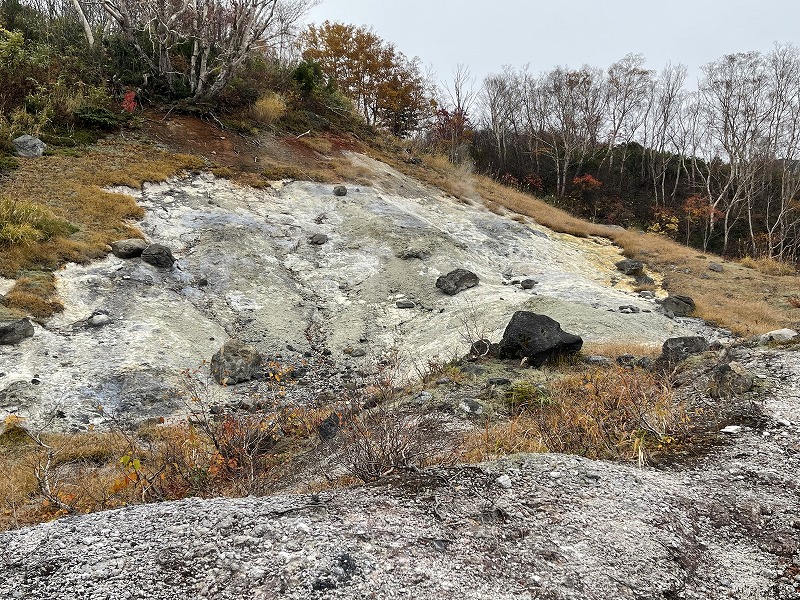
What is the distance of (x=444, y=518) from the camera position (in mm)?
2764

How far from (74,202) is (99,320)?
14.9 ft

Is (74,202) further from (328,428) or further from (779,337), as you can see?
(779,337)

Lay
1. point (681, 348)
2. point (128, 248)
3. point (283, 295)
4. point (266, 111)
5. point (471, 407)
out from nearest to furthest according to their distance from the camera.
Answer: point (471, 407) < point (681, 348) < point (128, 248) < point (283, 295) < point (266, 111)

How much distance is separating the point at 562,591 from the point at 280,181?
46.9 ft

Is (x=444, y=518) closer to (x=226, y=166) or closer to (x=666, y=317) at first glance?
(x=666, y=317)

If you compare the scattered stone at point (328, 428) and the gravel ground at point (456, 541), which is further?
the scattered stone at point (328, 428)

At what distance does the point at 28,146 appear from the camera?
12.3 m

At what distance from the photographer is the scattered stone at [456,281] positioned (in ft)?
36.9

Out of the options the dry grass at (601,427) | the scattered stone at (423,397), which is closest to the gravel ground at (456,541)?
the dry grass at (601,427)

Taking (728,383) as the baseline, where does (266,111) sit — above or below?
above

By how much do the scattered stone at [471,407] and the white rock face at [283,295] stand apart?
1.42m

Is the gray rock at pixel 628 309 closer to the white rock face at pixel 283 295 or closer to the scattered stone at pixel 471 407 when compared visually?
the white rock face at pixel 283 295

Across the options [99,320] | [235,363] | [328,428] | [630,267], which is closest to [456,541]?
[328,428]

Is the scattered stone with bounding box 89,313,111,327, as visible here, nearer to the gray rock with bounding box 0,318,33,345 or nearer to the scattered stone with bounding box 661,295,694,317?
the gray rock with bounding box 0,318,33,345
